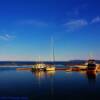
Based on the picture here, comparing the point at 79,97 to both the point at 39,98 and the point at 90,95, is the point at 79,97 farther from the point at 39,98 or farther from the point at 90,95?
the point at 39,98

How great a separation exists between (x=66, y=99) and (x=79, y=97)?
9.45 feet

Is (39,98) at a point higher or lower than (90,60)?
lower

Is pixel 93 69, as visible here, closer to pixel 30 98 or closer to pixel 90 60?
pixel 90 60

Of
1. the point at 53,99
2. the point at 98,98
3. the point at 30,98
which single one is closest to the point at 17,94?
the point at 30,98

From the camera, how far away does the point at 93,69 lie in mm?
109625

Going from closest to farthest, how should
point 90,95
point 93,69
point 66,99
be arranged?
point 66,99
point 90,95
point 93,69

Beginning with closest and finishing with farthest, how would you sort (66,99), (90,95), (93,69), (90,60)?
(66,99)
(90,95)
(93,69)
(90,60)

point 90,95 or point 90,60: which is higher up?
point 90,60

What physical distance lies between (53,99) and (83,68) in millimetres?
84095

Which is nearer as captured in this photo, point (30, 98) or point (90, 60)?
point (30, 98)

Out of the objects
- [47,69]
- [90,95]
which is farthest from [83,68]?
[90,95]

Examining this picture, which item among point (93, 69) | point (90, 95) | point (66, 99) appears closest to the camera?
point (66, 99)

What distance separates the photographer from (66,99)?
40.8 m

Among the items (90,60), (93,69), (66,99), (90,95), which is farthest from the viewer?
(90,60)
